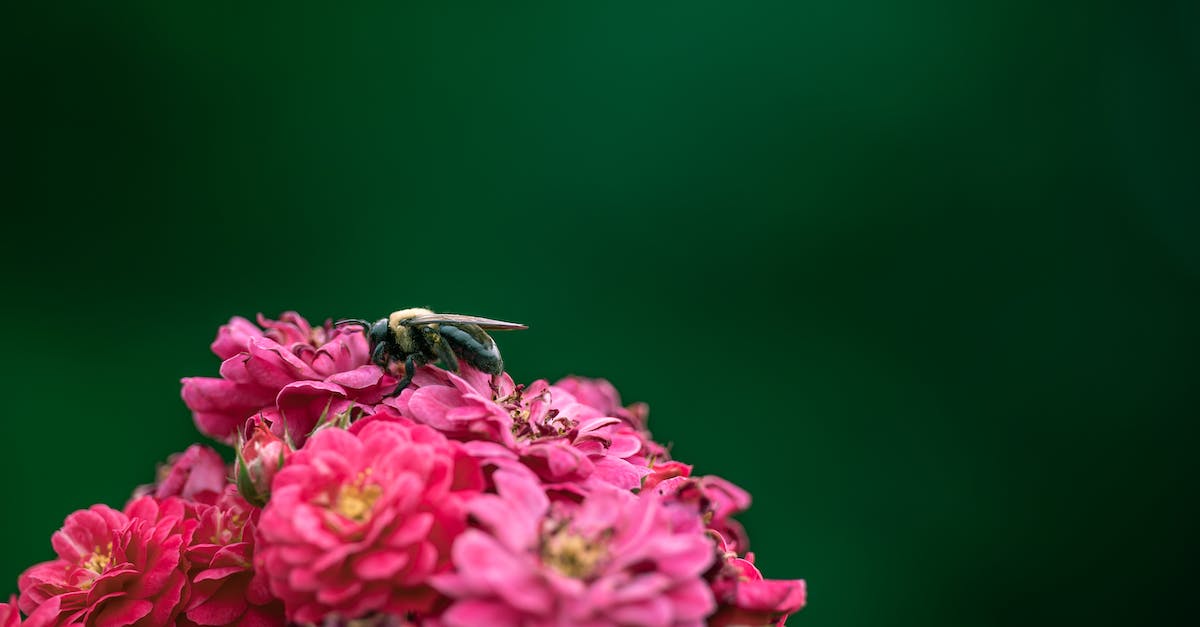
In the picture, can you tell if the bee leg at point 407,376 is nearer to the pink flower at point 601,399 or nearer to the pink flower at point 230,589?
the pink flower at point 230,589

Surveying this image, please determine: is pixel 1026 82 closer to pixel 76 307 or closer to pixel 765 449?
pixel 765 449

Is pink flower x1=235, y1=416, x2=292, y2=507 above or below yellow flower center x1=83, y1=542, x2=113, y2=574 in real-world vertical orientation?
above

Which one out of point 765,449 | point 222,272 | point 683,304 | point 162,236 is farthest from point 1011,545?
point 162,236

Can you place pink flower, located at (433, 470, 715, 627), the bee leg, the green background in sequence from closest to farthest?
pink flower, located at (433, 470, 715, 627), the bee leg, the green background

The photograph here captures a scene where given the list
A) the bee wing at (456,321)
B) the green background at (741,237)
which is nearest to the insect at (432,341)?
the bee wing at (456,321)

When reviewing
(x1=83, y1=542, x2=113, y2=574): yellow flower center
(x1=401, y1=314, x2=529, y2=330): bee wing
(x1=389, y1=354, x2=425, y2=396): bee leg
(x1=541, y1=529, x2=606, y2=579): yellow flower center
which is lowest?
(x1=83, y1=542, x2=113, y2=574): yellow flower center

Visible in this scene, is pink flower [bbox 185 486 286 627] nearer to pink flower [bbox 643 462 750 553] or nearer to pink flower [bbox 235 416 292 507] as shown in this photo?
pink flower [bbox 235 416 292 507]

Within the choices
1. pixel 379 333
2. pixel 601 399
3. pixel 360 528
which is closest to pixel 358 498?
pixel 360 528

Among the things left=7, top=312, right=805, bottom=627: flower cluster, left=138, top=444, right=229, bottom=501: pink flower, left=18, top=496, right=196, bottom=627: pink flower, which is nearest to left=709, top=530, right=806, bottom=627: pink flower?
left=7, top=312, right=805, bottom=627: flower cluster
